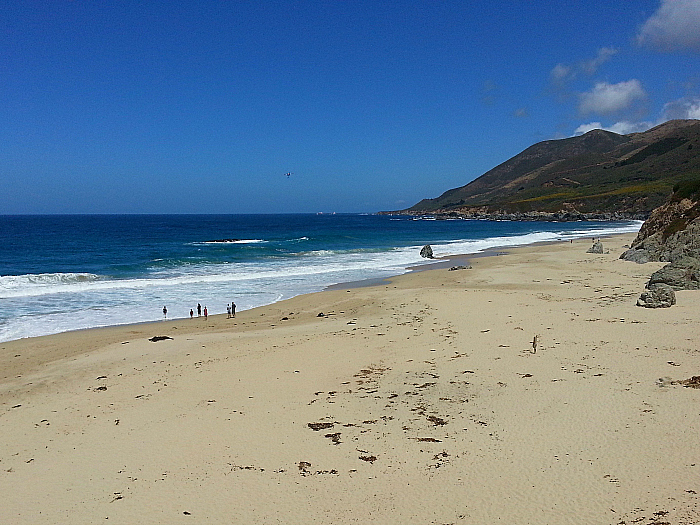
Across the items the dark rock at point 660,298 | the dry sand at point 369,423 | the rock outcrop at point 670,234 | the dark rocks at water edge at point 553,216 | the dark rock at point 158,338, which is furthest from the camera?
the dark rocks at water edge at point 553,216

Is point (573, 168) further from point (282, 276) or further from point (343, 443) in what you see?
point (343, 443)

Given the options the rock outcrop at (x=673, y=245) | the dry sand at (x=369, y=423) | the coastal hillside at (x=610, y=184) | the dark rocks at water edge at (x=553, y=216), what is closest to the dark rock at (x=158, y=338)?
the dry sand at (x=369, y=423)

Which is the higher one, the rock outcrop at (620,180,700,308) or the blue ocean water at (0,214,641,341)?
the rock outcrop at (620,180,700,308)

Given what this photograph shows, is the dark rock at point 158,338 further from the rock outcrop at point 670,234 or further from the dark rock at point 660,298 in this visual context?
the rock outcrop at point 670,234

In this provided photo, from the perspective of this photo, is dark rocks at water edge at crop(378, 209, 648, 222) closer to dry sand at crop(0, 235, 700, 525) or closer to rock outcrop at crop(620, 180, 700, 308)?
rock outcrop at crop(620, 180, 700, 308)

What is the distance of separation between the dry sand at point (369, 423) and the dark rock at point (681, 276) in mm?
1911

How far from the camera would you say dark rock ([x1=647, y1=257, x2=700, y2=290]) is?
17.8m

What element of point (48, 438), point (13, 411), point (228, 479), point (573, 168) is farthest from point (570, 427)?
point (573, 168)

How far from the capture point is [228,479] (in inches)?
267

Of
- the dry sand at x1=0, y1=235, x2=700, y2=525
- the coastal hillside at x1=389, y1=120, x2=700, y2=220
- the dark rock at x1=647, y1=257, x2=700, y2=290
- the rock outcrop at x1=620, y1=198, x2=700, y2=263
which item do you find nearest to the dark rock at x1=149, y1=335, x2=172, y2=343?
the dry sand at x1=0, y1=235, x2=700, y2=525

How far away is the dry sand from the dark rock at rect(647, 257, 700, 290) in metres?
1.91

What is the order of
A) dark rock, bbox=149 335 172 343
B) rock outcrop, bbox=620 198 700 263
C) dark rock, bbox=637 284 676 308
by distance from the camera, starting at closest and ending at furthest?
dark rock, bbox=637 284 676 308 → dark rock, bbox=149 335 172 343 → rock outcrop, bbox=620 198 700 263

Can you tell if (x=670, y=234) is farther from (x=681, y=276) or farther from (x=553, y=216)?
(x=553, y=216)

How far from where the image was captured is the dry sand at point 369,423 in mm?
6062
